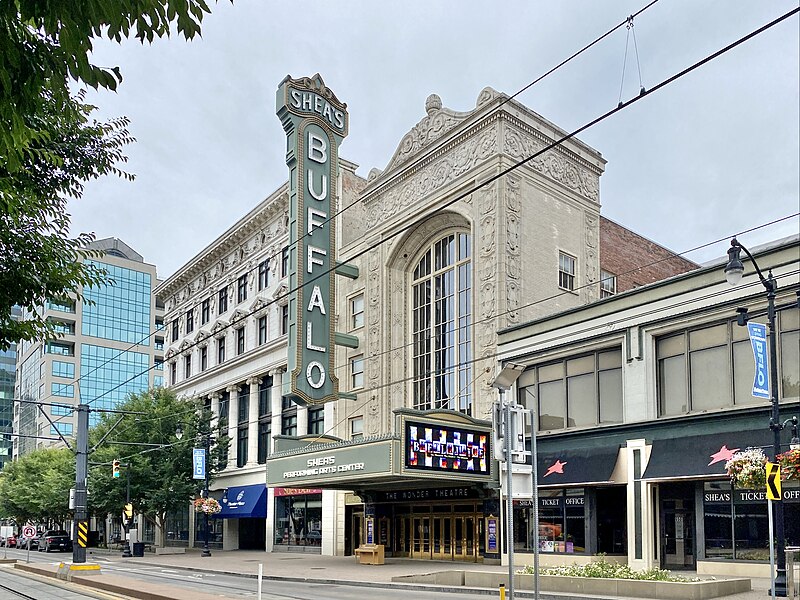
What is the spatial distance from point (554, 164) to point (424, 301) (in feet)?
30.4

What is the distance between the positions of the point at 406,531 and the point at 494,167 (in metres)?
17.7

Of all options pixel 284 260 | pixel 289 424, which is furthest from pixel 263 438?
pixel 284 260

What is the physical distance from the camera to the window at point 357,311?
50.0 metres

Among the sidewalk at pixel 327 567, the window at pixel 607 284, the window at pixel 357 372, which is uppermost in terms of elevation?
the window at pixel 607 284

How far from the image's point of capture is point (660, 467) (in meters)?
30.9

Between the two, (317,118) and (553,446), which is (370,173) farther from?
(553,446)

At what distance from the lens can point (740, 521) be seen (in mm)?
28594

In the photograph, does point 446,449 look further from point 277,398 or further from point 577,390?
point 277,398

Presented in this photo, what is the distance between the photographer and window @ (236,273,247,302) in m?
63.2

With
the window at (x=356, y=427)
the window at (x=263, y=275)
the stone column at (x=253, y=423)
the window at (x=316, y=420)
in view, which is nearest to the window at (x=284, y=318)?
the window at (x=263, y=275)

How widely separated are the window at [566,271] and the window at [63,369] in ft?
359

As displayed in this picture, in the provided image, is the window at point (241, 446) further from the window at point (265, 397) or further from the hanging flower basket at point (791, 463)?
the hanging flower basket at point (791, 463)

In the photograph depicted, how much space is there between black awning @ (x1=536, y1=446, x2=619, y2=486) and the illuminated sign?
2480 millimetres

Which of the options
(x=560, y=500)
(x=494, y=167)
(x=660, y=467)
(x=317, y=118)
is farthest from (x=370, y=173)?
(x=660, y=467)
